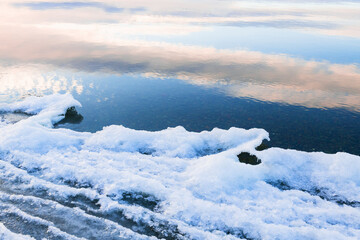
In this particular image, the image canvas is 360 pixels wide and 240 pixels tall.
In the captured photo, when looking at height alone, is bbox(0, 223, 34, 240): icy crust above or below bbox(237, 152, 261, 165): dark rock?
below

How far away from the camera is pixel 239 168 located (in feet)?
47.4

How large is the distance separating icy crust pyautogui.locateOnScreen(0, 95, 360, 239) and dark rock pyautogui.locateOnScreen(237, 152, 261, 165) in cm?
40

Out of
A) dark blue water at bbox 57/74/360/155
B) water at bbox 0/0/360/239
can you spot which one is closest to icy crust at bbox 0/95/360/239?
water at bbox 0/0/360/239

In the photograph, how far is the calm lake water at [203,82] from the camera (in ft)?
85.4

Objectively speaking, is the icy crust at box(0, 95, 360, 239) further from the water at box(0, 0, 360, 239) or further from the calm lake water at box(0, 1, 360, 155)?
the calm lake water at box(0, 1, 360, 155)

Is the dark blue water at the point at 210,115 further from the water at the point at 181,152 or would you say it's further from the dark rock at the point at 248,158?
the dark rock at the point at 248,158

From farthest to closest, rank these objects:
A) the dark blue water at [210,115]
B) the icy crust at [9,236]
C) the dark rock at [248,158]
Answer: the dark blue water at [210,115], the dark rock at [248,158], the icy crust at [9,236]

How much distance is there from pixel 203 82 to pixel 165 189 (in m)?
27.4

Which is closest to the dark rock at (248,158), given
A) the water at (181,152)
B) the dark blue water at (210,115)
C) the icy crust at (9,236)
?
the water at (181,152)

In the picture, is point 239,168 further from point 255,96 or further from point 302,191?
point 255,96

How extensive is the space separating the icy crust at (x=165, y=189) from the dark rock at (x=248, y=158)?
15.7 inches

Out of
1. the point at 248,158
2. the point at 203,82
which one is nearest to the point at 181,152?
the point at 248,158

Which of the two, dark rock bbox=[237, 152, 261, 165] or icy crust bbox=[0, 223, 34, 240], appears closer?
icy crust bbox=[0, 223, 34, 240]

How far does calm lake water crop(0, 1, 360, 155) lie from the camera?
2603 cm
